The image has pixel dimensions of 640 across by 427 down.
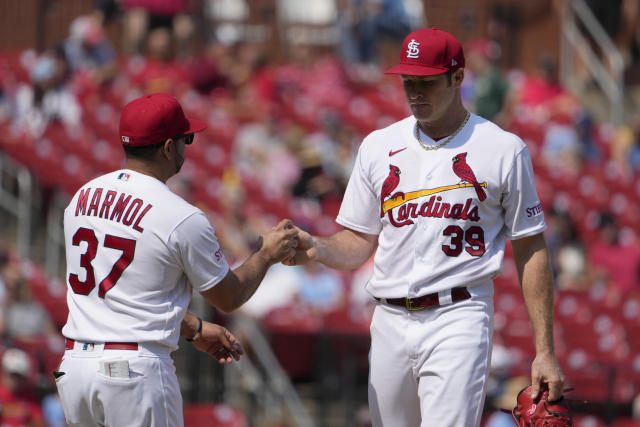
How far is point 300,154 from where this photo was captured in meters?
11.8

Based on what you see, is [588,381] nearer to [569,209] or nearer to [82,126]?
[569,209]

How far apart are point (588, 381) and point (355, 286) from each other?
228 centimetres

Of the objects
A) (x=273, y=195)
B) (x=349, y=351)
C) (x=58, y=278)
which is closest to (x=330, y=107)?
(x=273, y=195)

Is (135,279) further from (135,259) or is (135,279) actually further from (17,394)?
(17,394)

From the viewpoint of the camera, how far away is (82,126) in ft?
41.3

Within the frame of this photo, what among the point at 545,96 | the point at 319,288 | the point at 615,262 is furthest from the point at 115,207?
the point at 545,96

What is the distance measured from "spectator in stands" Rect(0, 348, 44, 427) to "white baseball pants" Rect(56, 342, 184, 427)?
3564 mm

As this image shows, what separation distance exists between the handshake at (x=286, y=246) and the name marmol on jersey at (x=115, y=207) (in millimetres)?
678

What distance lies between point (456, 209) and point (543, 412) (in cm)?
84

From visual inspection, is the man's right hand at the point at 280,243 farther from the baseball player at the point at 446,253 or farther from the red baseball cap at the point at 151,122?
the red baseball cap at the point at 151,122

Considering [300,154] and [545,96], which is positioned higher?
[545,96]

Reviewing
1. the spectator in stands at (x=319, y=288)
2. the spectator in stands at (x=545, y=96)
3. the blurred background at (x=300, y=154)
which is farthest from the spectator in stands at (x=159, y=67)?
the spectator in stands at (x=545, y=96)

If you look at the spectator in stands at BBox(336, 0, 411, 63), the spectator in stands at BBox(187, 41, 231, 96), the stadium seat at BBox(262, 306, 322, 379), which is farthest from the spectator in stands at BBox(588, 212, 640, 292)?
the spectator in stands at BBox(336, 0, 411, 63)

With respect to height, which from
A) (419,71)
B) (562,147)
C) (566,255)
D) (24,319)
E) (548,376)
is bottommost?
(566,255)
